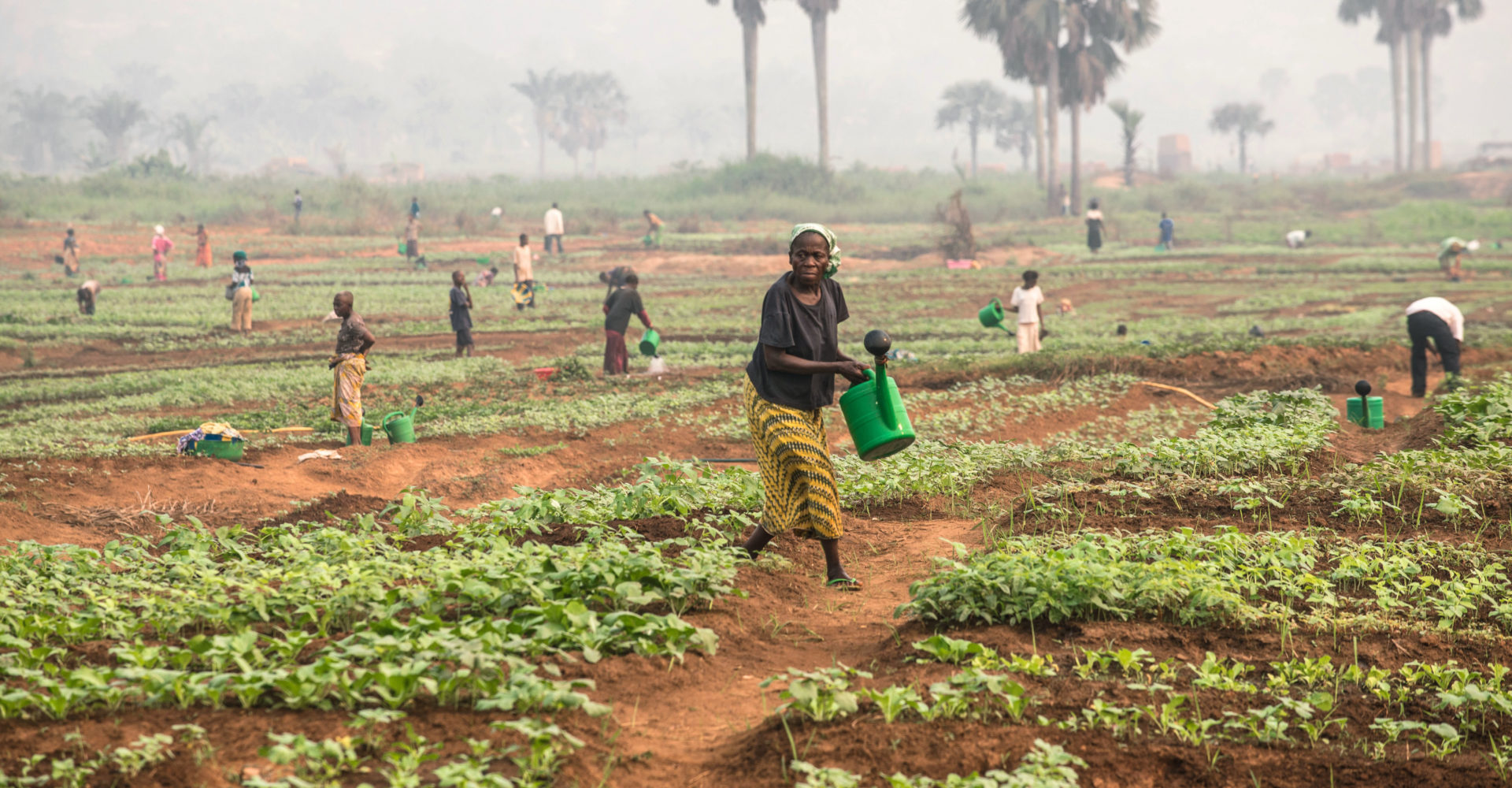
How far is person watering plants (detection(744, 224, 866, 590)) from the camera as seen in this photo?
532 centimetres

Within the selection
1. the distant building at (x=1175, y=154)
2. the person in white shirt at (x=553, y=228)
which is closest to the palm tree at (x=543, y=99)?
the distant building at (x=1175, y=154)

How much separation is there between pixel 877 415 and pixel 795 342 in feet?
1.72

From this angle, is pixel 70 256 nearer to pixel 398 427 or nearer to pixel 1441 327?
pixel 398 427

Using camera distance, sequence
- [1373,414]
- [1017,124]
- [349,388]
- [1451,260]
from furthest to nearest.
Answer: [1017,124] < [1451,260] < [349,388] < [1373,414]

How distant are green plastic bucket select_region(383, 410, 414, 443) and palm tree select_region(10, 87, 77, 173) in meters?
120

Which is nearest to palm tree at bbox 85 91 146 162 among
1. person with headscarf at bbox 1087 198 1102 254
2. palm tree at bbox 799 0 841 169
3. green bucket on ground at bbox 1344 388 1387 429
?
palm tree at bbox 799 0 841 169

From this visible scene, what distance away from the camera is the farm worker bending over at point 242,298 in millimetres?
19891

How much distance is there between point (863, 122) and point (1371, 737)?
7583 inches

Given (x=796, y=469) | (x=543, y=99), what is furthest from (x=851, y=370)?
(x=543, y=99)

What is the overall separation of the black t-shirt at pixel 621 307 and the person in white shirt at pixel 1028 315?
5.19 meters

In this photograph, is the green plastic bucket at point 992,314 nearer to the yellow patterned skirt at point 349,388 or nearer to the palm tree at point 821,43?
the yellow patterned skirt at point 349,388

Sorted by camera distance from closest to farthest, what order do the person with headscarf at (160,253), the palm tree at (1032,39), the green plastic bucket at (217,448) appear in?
the green plastic bucket at (217,448) < the person with headscarf at (160,253) < the palm tree at (1032,39)

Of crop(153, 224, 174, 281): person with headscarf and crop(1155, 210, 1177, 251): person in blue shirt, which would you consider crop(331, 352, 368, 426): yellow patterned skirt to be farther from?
crop(1155, 210, 1177, 251): person in blue shirt

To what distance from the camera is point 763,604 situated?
536cm
